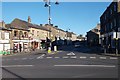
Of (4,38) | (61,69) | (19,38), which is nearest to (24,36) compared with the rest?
(19,38)

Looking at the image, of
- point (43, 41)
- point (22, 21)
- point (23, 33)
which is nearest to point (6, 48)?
point (23, 33)

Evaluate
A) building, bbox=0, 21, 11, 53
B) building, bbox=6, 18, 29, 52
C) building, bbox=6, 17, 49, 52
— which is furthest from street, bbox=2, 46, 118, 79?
building, bbox=6, 17, 49, 52

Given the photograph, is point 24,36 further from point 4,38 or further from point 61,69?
point 61,69

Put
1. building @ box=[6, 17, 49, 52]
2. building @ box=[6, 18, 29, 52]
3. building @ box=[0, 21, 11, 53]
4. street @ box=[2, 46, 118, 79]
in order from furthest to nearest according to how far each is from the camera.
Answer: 1. building @ box=[6, 17, 49, 52]
2. building @ box=[6, 18, 29, 52]
3. building @ box=[0, 21, 11, 53]
4. street @ box=[2, 46, 118, 79]

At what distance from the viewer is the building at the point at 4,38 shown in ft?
162

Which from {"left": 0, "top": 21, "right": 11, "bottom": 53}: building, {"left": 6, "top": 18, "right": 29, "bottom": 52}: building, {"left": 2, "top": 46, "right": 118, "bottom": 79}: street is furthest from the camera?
{"left": 6, "top": 18, "right": 29, "bottom": 52}: building

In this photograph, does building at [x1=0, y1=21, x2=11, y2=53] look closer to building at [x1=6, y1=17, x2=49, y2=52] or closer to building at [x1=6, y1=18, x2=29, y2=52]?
building at [x1=6, y1=18, x2=29, y2=52]

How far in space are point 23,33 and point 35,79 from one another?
50.1m

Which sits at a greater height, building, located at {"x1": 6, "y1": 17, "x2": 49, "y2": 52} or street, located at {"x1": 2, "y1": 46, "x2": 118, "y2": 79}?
building, located at {"x1": 6, "y1": 17, "x2": 49, "y2": 52}

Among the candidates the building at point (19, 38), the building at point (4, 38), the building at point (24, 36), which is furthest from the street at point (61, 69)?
the building at point (24, 36)

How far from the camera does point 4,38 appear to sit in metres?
50.6

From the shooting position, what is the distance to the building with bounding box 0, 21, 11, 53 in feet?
162

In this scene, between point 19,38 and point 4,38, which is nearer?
point 4,38

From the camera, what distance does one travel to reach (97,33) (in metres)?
115
